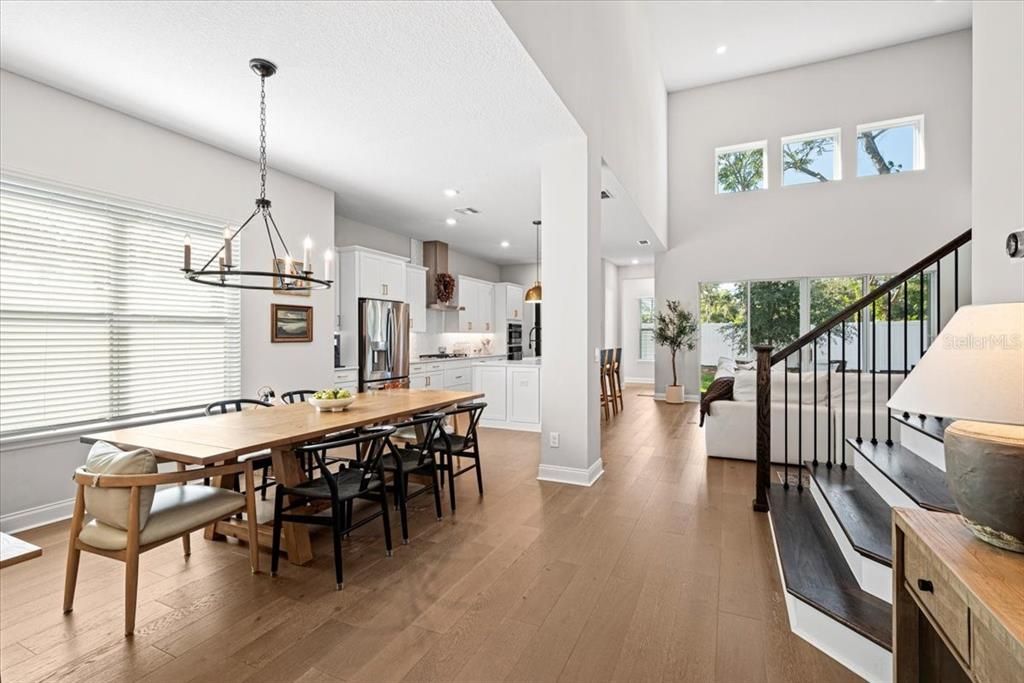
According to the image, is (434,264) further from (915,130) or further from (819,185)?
(915,130)

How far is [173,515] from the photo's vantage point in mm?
2229

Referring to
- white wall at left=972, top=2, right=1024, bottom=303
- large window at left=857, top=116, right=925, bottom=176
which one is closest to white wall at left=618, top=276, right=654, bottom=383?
large window at left=857, top=116, right=925, bottom=176

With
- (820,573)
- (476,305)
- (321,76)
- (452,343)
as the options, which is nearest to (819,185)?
(476,305)

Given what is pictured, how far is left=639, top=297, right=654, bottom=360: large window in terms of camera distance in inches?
468

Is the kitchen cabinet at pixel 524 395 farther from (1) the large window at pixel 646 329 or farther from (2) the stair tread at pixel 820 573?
(1) the large window at pixel 646 329

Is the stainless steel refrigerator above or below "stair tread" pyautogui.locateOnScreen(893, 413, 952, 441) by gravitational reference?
above

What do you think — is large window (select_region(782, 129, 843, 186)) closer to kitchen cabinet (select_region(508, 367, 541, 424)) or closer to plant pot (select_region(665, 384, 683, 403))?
plant pot (select_region(665, 384, 683, 403))

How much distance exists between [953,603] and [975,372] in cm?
54

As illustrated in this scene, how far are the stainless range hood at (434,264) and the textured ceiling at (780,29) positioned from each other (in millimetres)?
4754

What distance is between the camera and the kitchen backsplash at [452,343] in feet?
26.6

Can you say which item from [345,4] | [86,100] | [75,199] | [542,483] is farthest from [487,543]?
[86,100]

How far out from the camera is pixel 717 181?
347 inches

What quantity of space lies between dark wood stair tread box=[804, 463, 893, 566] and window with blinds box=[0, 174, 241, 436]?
15.9 ft

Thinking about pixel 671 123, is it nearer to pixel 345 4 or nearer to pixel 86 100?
pixel 345 4
